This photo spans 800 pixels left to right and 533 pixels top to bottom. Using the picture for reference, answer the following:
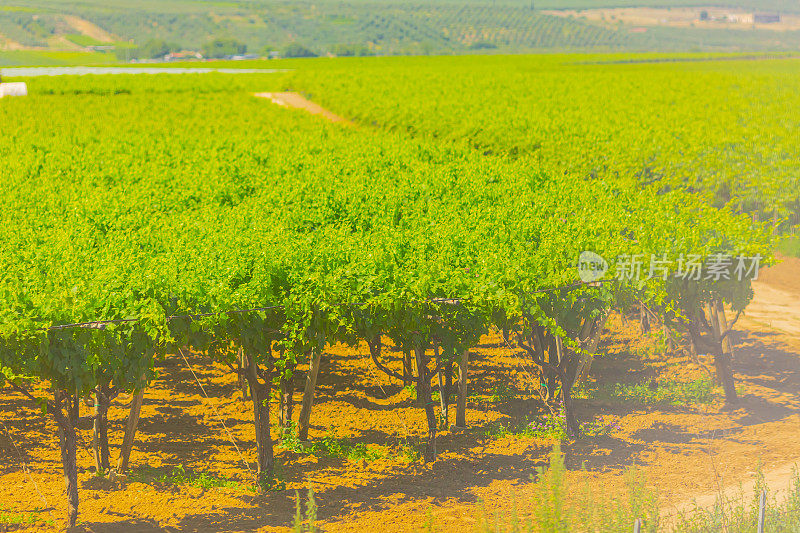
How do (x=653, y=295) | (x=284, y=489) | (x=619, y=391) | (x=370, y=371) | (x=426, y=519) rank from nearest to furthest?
1. (x=426, y=519)
2. (x=284, y=489)
3. (x=653, y=295)
4. (x=619, y=391)
5. (x=370, y=371)

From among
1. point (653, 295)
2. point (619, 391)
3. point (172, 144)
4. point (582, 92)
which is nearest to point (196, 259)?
point (653, 295)

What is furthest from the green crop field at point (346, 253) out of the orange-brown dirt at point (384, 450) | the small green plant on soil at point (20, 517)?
the small green plant on soil at point (20, 517)

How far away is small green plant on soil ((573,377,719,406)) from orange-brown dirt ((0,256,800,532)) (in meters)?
0.25

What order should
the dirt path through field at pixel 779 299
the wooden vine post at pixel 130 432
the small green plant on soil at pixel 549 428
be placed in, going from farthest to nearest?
the dirt path through field at pixel 779 299
the small green plant on soil at pixel 549 428
the wooden vine post at pixel 130 432

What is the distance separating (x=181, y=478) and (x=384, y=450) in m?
2.91

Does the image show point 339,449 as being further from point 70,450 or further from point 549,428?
point 70,450

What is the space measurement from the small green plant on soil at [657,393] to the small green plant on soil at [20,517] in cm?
857

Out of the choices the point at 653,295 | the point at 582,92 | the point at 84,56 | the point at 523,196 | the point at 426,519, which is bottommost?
the point at 426,519

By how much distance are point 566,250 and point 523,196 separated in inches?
129

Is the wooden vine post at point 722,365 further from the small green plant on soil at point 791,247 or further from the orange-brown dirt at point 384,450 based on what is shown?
the small green plant on soil at point 791,247

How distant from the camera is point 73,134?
100 feet

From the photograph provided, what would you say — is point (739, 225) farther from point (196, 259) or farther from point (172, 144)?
point (172, 144)

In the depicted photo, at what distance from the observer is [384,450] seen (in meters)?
13.0

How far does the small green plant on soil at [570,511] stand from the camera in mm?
8622
